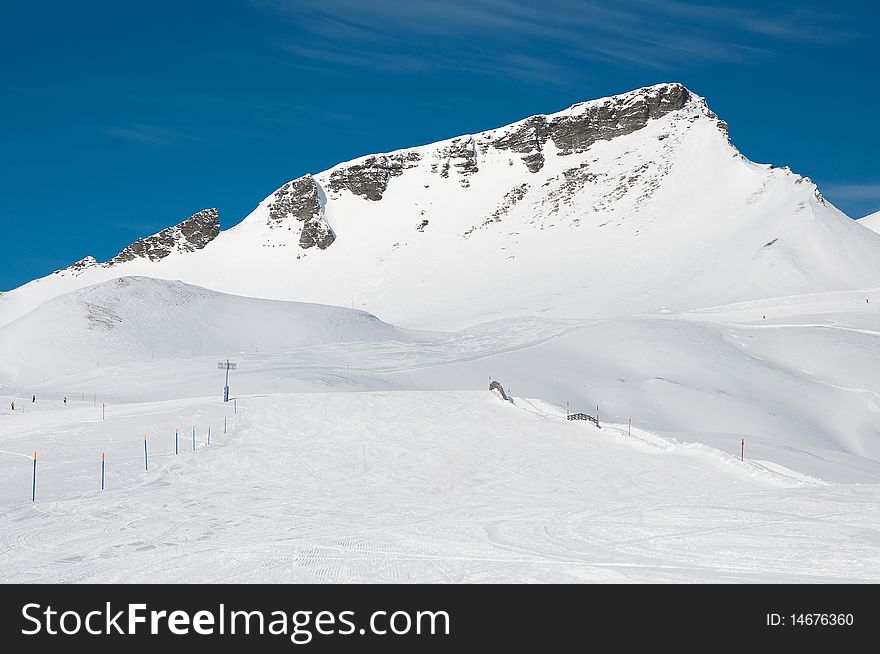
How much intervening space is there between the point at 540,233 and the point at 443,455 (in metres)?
107

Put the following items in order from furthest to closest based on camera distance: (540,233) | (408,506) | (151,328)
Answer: (540,233), (151,328), (408,506)

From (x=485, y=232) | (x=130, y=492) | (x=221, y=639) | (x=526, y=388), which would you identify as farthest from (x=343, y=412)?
(x=485, y=232)

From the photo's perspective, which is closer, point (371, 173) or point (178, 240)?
point (178, 240)

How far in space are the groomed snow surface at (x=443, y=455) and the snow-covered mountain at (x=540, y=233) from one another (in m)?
31.6

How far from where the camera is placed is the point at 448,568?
1102 cm

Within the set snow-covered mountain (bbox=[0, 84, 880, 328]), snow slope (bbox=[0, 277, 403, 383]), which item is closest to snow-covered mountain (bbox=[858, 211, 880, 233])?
snow-covered mountain (bbox=[0, 84, 880, 328])

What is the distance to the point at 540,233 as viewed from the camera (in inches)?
5074

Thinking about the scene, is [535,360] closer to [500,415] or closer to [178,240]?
[500,415]

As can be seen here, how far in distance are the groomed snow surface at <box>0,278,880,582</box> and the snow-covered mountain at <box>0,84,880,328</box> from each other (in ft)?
104

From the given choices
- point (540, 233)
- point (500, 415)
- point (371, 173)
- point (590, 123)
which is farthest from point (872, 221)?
point (500, 415)

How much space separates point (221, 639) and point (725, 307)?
236 ft

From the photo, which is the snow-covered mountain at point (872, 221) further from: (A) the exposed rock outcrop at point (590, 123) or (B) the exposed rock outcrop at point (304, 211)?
(B) the exposed rock outcrop at point (304, 211)

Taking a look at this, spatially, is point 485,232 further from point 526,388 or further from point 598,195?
point 526,388

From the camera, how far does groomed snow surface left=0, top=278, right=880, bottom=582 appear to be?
12.0 meters
